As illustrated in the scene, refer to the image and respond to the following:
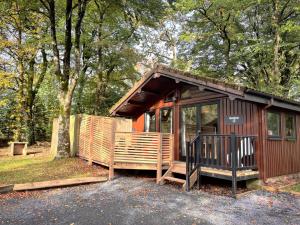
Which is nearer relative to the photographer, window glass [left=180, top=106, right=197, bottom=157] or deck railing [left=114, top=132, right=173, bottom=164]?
deck railing [left=114, top=132, right=173, bottom=164]

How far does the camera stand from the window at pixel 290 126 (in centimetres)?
809

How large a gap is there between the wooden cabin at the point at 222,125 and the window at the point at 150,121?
318 millimetres

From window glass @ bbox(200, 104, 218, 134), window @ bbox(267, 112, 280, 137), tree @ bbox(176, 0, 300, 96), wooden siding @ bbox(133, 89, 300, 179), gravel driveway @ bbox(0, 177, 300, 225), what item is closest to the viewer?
gravel driveway @ bbox(0, 177, 300, 225)

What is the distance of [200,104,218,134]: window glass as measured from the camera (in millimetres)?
7766

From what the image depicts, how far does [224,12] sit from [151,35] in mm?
6413

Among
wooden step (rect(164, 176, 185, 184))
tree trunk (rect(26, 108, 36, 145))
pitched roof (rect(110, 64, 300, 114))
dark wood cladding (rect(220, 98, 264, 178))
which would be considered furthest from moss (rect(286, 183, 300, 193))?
tree trunk (rect(26, 108, 36, 145))


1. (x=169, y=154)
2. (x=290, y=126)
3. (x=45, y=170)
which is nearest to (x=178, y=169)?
(x=169, y=154)

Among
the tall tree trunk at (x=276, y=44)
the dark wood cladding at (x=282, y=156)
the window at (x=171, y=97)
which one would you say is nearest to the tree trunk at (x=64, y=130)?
the window at (x=171, y=97)

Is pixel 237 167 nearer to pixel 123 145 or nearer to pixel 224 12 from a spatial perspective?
pixel 123 145

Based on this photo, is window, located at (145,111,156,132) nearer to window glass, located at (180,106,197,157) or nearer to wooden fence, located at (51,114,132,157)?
wooden fence, located at (51,114,132,157)

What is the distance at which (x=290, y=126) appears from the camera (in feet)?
27.3

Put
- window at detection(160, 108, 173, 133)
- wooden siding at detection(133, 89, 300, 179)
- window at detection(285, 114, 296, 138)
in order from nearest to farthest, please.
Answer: wooden siding at detection(133, 89, 300, 179), window at detection(285, 114, 296, 138), window at detection(160, 108, 173, 133)

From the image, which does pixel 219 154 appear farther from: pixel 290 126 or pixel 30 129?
pixel 30 129

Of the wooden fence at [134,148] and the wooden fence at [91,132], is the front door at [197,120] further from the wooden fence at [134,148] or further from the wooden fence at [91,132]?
the wooden fence at [91,132]
